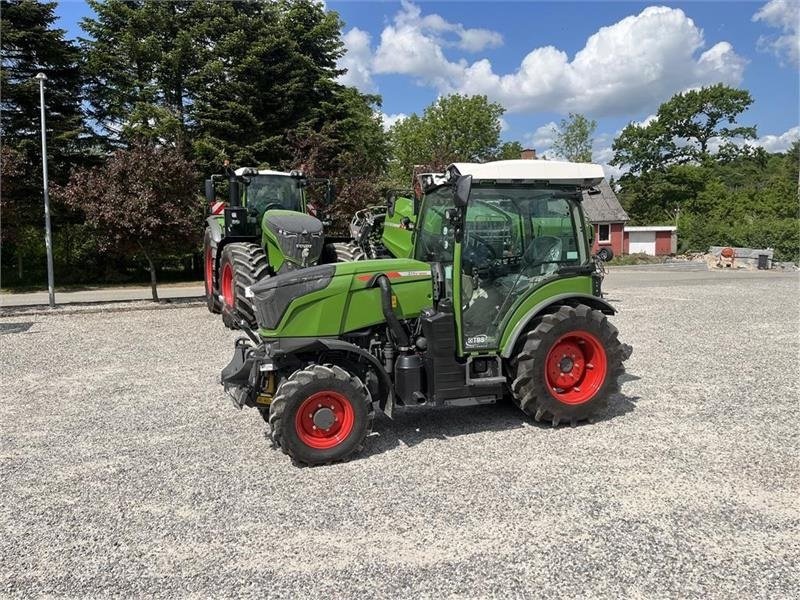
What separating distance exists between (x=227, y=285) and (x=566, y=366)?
7.51 m

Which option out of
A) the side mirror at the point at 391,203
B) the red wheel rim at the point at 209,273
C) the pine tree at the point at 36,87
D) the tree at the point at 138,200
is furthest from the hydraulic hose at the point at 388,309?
the pine tree at the point at 36,87

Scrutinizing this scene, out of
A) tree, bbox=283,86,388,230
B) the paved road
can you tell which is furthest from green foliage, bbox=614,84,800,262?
the paved road

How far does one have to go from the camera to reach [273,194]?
11.4m

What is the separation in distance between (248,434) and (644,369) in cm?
515

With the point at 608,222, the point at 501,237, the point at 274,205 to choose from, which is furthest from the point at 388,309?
the point at 608,222

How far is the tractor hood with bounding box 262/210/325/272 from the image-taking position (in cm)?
936

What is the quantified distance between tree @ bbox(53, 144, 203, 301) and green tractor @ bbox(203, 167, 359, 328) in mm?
2699

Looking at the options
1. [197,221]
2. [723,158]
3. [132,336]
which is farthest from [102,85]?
[723,158]

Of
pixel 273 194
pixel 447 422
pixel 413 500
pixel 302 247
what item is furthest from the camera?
pixel 273 194

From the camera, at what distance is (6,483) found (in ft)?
14.2

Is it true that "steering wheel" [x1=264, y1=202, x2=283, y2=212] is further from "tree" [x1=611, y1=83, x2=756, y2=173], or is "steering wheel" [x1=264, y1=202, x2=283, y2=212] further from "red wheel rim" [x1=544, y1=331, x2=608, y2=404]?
"tree" [x1=611, y1=83, x2=756, y2=173]

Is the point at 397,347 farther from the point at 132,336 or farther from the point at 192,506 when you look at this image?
the point at 132,336

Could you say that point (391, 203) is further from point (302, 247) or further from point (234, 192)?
point (234, 192)

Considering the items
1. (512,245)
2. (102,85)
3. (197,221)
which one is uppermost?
(102,85)
